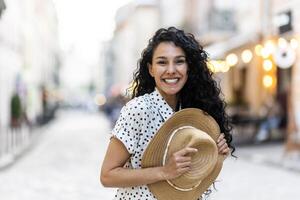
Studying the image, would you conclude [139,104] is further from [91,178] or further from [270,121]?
[270,121]

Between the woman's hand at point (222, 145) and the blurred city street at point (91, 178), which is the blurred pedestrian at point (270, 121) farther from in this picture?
the woman's hand at point (222, 145)

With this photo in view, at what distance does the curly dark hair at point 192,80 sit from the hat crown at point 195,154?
24 centimetres

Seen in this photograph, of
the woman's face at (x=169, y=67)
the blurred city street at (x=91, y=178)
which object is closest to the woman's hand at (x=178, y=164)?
the woman's face at (x=169, y=67)

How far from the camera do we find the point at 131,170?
2.48 m

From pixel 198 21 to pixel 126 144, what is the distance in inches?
1254

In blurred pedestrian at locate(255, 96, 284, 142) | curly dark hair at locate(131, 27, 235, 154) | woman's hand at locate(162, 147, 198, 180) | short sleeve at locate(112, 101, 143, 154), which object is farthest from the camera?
blurred pedestrian at locate(255, 96, 284, 142)

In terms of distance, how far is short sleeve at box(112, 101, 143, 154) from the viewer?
2510 mm

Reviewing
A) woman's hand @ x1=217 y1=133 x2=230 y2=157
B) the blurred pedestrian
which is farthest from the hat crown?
the blurred pedestrian

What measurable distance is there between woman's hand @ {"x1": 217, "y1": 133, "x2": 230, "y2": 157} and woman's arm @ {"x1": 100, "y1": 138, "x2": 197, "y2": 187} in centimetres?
24

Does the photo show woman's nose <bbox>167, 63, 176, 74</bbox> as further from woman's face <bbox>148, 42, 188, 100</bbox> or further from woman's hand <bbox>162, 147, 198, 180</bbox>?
woman's hand <bbox>162, 147, 198, 180</bbox>

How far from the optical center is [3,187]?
1123 cm

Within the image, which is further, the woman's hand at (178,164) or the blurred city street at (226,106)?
the blurred city street at (226,106)

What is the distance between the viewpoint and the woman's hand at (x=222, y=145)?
8.63 ft

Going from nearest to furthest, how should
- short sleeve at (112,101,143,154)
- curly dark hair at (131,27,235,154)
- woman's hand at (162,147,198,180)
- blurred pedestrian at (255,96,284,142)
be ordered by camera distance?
woman's hand at (162,147,198,180) → short sleeve at (112,101,143,154) → curly dark hair at (131,27,235,154) → blurred pedestrian at (255,96,284,142)
